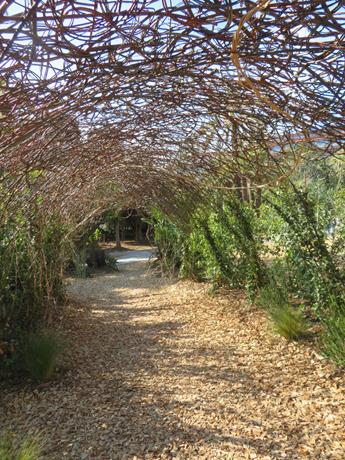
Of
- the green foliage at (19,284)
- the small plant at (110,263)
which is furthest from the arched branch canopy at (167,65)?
the small plant at (110,263)

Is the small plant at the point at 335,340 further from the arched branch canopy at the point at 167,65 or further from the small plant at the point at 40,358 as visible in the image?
the small plant at the point at 40,358

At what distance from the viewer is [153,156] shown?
473cm

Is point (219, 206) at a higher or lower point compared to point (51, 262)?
higher

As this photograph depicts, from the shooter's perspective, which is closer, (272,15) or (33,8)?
(33,8)

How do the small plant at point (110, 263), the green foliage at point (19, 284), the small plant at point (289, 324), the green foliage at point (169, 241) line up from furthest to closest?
the small plant at point (110, 263) → the green foliage at point (169, 241) → the small plant at point (289, 324) → the green foliage at point (19, 284)

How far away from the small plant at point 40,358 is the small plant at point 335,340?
2443mm

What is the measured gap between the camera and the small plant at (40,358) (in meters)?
3.55

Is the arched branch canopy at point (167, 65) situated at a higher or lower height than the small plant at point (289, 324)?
higher

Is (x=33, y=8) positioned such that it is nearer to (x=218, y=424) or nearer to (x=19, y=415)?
(x=218, y=424)

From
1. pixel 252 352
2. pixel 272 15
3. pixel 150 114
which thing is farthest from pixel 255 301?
pixel 272 15

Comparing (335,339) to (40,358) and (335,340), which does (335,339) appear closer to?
(335,340)

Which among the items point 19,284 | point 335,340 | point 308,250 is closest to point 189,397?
point 335,340

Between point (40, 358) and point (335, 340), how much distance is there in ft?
8.52

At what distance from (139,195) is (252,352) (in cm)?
409
